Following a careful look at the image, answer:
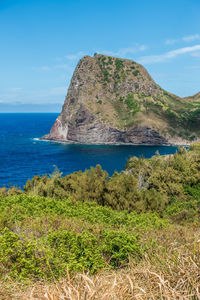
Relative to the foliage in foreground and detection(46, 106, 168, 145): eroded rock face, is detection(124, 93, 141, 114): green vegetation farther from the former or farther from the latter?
the foliage in foreground

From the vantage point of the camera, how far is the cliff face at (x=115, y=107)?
105 m

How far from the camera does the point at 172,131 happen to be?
104062 mm

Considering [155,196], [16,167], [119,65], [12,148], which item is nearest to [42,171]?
[16,167]

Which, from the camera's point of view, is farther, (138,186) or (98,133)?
(98,133)

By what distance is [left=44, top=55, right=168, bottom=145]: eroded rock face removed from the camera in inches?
4151

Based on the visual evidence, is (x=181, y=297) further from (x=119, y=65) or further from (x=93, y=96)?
(x=119, y=65)

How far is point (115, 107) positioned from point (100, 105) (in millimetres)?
7536

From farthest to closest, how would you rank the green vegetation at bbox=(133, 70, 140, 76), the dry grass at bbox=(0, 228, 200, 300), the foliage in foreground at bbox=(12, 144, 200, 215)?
the green vegetation at bbox=(133, 70, 140, 76) < the foliage in foreground at bbox=(12, 144, 200, 215) < the dry grass at bbox=(0, 228, 200, 300)

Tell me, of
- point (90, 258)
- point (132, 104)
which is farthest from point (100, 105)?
point (90, 258)

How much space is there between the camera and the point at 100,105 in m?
116

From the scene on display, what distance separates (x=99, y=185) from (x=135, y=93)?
107604mm

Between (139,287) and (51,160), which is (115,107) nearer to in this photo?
(51,160)

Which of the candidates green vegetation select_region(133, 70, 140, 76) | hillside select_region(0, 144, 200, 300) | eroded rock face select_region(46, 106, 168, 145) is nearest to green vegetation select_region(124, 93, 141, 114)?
green vegetation select_region(133, 70, 140, 76)

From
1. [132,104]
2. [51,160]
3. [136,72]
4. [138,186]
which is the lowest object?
[51,160]
